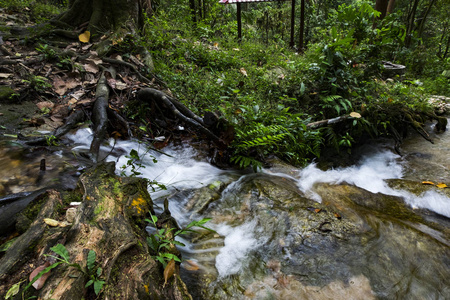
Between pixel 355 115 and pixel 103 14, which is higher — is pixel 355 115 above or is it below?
below

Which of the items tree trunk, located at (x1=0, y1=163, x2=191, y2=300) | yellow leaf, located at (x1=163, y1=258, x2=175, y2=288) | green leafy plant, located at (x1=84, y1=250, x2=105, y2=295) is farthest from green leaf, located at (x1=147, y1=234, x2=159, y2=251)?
green leafy plant, located at (x1=84, y1=250, x2=105, y2=295)

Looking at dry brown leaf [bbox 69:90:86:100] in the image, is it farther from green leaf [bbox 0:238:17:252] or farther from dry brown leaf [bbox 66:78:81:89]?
green leaf [bbox 0:238:17:252]

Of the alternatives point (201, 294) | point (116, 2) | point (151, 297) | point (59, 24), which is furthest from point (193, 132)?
point (59, 24)

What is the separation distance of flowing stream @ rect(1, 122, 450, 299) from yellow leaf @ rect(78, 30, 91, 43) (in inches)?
125

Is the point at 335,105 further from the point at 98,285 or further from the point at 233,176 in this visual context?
the point at 98,285

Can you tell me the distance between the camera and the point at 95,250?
57.1 inches

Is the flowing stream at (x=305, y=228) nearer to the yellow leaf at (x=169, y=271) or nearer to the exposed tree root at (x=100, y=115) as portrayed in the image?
the exposed tree root at (x=100, y=115)

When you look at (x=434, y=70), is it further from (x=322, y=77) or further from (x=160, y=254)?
(x=160, y=254)

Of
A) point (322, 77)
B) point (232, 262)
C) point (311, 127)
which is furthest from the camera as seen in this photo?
point (322, 77)

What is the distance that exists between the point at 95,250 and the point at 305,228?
6.74 feet

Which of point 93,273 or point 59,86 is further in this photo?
point 59,86

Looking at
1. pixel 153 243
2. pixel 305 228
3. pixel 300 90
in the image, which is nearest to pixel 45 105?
pixel 153 243

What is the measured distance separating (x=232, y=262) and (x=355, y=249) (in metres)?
1.26

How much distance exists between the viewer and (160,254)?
1.61 metres
